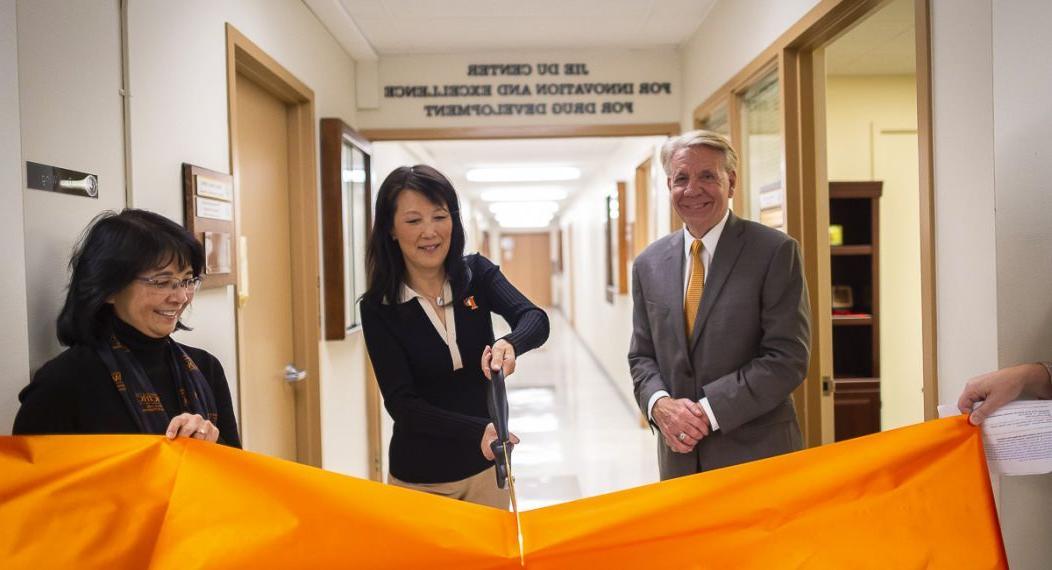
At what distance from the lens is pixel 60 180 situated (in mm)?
1509

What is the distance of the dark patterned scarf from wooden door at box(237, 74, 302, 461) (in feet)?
3.42

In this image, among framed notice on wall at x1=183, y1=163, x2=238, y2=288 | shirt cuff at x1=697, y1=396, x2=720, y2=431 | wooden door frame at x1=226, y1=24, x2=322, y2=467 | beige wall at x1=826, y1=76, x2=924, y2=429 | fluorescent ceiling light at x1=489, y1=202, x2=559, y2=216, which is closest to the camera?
shirt cuff at x1=697, y1=396, x2=720, y2=431

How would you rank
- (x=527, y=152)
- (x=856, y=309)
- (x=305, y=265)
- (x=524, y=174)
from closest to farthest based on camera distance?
(x=305, y=265), (x=856, y=309), (x=527, y=152), (x=524, y=174)

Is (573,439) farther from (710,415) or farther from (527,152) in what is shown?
(710,415)

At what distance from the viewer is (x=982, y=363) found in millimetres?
1689

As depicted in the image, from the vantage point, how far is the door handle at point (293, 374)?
3267 mm

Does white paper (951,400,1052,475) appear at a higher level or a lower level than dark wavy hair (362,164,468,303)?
lower

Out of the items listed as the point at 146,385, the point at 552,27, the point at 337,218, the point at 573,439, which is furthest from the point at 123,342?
the point at 573,439

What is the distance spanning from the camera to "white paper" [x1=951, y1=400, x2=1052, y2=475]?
1.22 metres

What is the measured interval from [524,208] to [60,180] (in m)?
13.1

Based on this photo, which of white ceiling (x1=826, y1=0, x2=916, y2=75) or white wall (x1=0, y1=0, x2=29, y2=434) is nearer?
white wall (x1=0, y1=0, x2=29, y2=434)

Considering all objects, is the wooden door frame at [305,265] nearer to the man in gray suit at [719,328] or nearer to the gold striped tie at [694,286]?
the man in gray suit at [719,328]

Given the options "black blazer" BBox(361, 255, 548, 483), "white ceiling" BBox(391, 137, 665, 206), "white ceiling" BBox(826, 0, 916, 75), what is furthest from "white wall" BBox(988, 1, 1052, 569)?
"white ceiling" BBox(391, 137, 665, 206)

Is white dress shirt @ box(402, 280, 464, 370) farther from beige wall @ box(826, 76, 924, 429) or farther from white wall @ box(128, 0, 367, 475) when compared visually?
beige wall @ box(826, 76, 924, 429)
